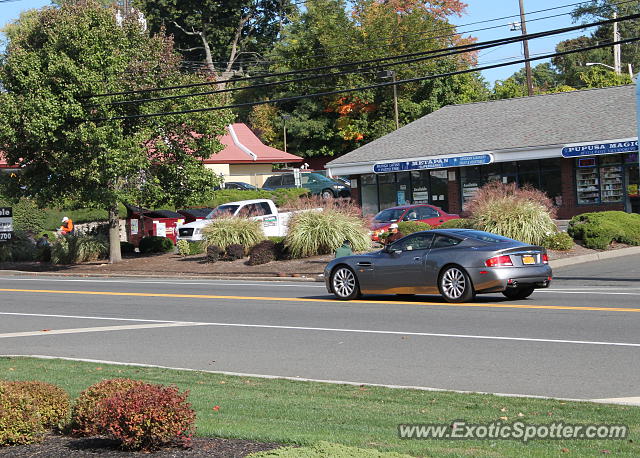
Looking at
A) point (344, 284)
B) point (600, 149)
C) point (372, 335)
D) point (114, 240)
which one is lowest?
point (372, 335)

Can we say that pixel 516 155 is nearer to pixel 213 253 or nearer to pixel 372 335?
pixel 213 253

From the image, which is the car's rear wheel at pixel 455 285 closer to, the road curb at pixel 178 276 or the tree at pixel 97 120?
the road curb at pixel 178 276

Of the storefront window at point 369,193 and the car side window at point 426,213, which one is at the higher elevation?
the storefront window at point 369,193

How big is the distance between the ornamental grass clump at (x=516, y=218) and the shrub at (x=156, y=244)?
1483 cm

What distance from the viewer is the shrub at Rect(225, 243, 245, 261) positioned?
100 feet

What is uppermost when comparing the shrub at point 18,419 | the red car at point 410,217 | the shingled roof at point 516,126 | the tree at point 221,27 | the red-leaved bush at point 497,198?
the tree at point 221,27

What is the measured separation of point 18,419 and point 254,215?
27238mm

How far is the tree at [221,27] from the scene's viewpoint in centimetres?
7400

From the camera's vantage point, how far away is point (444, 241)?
56.1ft

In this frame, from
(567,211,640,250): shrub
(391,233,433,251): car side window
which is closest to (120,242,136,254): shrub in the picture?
(567,211,640,250): shrub

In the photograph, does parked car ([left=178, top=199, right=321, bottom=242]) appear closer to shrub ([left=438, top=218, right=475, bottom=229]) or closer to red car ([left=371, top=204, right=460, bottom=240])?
red car ([left=371, top=204, right=460, bottom=240])

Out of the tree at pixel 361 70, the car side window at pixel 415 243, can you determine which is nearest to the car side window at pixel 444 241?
the car side window at pixel 415 243

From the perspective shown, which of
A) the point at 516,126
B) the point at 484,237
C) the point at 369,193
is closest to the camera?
the point at 484,237

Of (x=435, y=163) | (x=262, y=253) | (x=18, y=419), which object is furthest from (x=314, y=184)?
(x=18, y=419)
